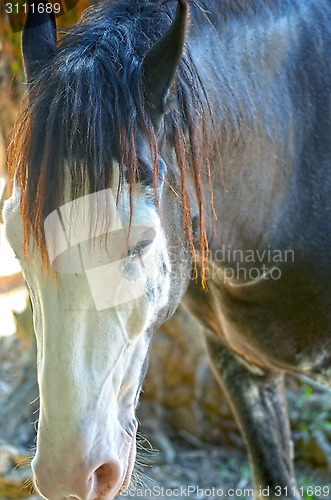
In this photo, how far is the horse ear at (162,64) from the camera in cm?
137

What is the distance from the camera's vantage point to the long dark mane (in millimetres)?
1353

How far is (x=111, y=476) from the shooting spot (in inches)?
56.9

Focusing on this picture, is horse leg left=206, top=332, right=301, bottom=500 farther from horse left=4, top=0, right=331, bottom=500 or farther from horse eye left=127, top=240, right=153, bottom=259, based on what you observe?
horse eye left=127, top=240, right=153, bottom=259

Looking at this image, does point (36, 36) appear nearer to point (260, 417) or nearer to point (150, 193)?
point (150, 193)

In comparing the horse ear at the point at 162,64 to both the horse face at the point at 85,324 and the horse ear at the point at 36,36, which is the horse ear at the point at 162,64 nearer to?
the horse face at the point at 85,324

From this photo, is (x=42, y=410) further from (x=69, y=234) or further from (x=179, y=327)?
(x=179, y=327)

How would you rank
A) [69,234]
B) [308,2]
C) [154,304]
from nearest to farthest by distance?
[69,234]
[154,304]
[308,2]

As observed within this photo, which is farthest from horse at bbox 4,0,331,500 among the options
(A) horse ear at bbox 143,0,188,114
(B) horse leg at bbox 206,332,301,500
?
(B) horse leg at bbox 206,332,301,500

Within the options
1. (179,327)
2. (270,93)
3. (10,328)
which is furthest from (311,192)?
(10,328)

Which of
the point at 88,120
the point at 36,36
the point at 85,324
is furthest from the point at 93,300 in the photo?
the point at 36,36

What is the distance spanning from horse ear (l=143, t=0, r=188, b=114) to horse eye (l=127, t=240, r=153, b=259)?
30 cm

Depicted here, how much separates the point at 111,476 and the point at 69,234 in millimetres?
562

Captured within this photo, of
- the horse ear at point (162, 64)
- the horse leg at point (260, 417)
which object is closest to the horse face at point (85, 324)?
the horse ear at point (162, 64)

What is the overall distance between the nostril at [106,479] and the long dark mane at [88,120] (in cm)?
51
